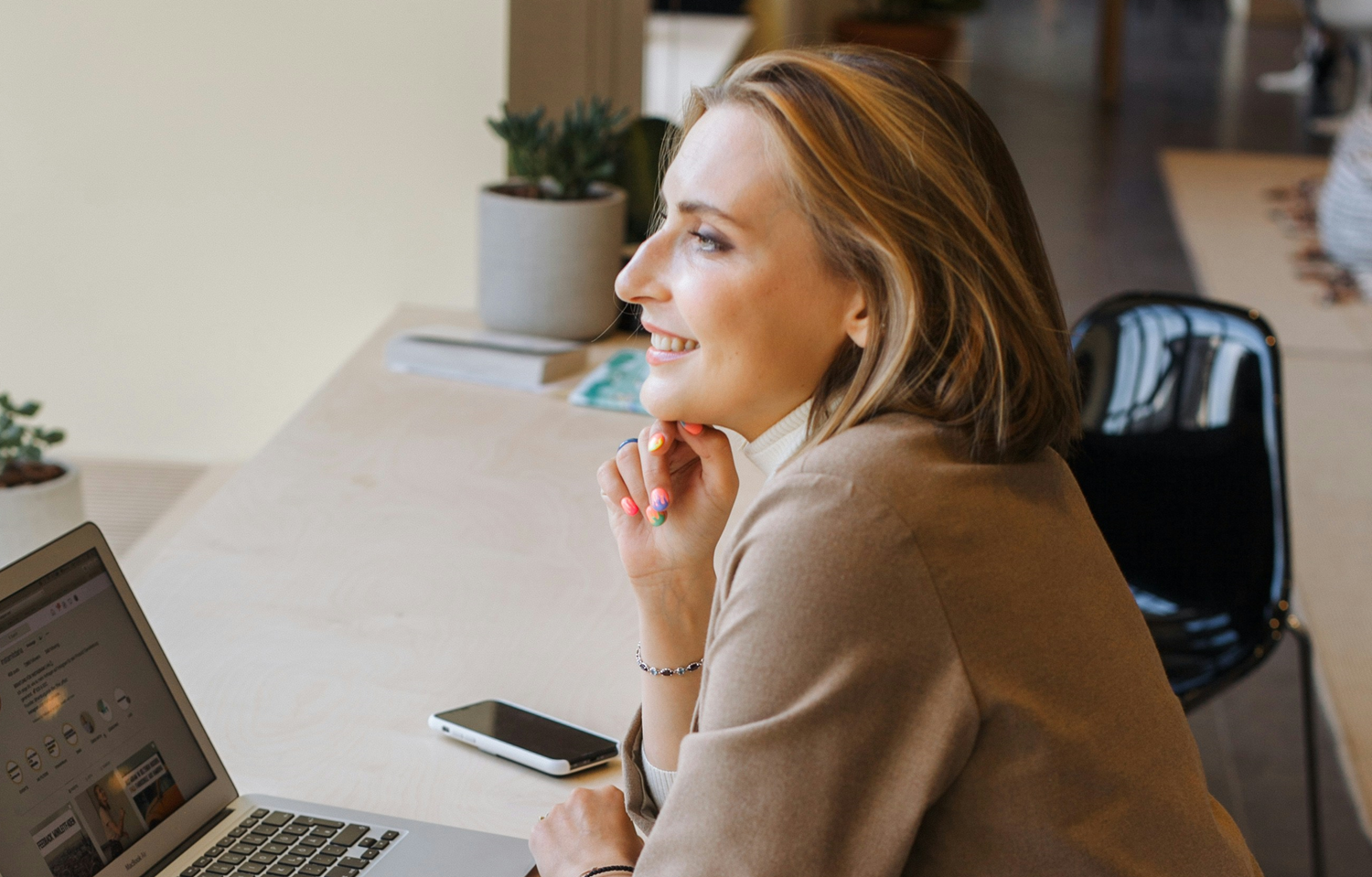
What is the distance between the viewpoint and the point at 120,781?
3.06 feet

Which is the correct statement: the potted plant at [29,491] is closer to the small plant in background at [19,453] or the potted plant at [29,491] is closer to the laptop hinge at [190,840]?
the small plant in background at [19,453]

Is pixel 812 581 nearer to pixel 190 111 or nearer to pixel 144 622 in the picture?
pixel 144 622

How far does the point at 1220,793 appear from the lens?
233cm

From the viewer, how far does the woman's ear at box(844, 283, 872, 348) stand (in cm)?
92

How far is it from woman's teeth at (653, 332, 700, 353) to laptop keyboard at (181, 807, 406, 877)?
421 millimetres

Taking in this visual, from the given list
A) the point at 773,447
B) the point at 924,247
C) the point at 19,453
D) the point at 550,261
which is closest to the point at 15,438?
the point at 19,453

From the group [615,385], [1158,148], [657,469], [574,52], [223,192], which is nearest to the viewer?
[657,469]

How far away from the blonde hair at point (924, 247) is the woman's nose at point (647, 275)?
0.42ft

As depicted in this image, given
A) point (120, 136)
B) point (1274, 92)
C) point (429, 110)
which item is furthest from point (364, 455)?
point (1274, 92)

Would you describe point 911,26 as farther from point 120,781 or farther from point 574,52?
point 120,781

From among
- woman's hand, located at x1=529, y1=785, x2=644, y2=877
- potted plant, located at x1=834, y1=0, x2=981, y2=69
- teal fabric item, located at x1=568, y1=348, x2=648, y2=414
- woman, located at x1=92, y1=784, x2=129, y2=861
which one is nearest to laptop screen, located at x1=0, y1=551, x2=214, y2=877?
woman, located at x1=92, y1=784, x2=129, y2=861

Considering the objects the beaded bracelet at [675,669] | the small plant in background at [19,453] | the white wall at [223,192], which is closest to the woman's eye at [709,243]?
the beaded bracelet at [675,669]

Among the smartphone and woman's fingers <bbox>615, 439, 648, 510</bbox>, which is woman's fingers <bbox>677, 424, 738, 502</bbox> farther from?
the smartphone

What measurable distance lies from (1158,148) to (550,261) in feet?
19.4
